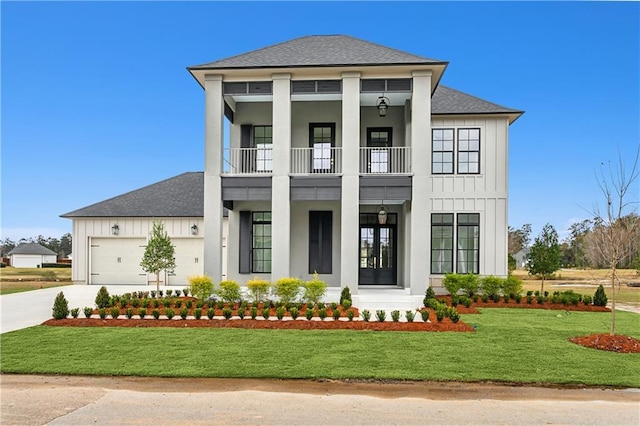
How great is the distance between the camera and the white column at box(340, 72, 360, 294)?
14.6 metres

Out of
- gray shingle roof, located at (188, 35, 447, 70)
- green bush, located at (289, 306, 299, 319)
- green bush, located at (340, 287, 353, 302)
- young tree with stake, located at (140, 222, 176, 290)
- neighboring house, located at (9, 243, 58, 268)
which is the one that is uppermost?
gray shingle roof, located at (188, 35, 447, 70)

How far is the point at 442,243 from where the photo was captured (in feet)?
57.3

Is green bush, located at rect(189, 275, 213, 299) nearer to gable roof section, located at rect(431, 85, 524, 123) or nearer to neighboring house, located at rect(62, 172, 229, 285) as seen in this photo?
neighboring house, located at rect(62, 172, 229, 285)

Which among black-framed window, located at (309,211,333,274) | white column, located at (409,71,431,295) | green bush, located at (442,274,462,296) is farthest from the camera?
black-framed window, located at (309,211,333,274)

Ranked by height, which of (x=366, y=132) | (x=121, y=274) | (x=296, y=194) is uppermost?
(x=366, y=132)

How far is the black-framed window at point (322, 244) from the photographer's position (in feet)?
55.1

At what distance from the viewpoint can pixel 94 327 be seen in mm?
10531

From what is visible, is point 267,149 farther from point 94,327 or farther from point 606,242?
point 606,242

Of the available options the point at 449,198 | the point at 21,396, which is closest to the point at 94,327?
the point at 21,396

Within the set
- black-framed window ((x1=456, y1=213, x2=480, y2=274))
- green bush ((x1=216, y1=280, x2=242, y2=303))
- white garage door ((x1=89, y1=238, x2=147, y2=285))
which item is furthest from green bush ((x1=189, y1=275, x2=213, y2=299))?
black-framed window ((x1=456, y1=213, x2=480, y2=274))

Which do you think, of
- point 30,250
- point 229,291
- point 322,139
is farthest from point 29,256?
point 229,291

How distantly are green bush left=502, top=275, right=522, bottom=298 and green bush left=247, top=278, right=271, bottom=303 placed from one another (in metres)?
8.48

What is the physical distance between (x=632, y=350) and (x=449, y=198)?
373 inches

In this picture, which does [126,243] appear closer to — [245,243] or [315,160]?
[245,243]
